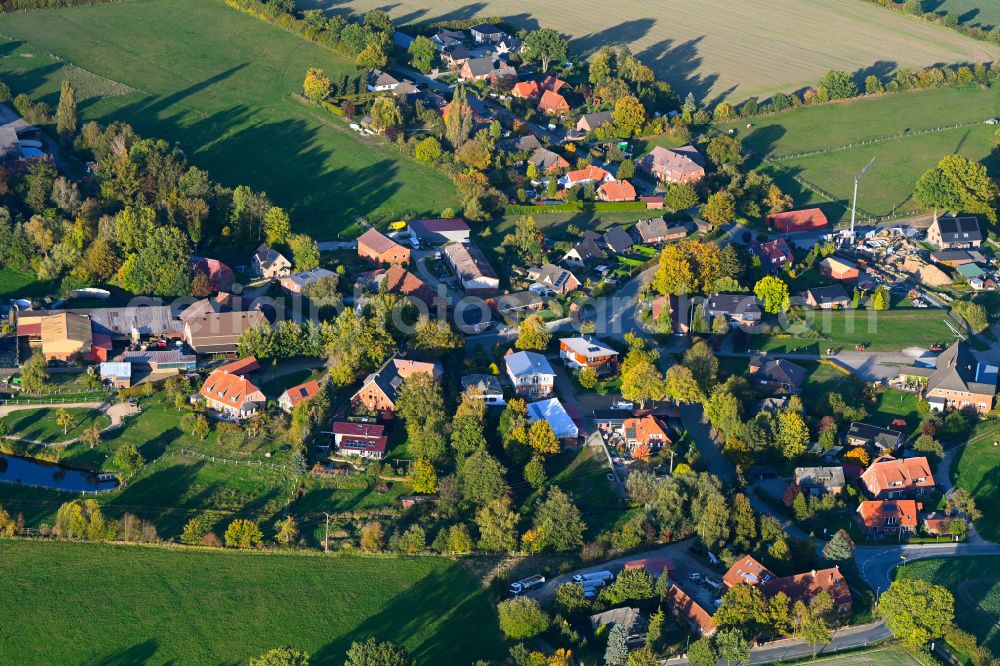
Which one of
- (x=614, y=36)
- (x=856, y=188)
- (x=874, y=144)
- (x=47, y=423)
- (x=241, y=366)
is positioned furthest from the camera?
(x=614, y=36)

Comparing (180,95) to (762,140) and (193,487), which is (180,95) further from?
(193,487)

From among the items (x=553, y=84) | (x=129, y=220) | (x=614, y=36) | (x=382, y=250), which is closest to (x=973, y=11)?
(x=614, y=36)

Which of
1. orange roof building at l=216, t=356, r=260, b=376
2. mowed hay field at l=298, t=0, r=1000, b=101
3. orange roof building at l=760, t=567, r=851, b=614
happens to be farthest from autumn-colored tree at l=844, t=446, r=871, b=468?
mowed hay field at l=298, t=0, r=1000, b=101

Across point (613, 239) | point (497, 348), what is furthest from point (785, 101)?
point (497, 348)

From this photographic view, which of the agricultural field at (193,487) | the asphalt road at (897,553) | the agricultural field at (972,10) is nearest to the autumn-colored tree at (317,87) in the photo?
the agricultural field at (193,487)

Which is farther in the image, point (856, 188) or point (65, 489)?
point (856, 188)

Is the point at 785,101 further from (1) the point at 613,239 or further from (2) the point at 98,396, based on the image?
(2) the point at 98,396
